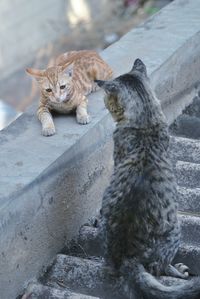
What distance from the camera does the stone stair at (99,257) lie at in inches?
136

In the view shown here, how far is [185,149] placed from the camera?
452 cm

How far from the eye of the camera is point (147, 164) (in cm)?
353

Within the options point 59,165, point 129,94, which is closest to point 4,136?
point 59,165

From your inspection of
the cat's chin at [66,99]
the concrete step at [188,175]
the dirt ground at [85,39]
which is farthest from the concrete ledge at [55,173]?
the dirt ground at [85,39]

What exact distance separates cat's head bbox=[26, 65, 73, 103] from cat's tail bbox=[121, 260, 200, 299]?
1492mm

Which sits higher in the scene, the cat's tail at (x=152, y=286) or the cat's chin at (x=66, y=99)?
the cat's chin at (x=66, y=99)

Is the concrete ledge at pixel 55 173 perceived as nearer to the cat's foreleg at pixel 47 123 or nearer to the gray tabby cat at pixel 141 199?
the cat's foreleg at pixel 47 123

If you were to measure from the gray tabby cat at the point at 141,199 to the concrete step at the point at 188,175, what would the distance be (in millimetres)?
577

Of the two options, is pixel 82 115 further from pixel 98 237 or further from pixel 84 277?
pixel 84 277

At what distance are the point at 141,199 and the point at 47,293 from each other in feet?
2.16

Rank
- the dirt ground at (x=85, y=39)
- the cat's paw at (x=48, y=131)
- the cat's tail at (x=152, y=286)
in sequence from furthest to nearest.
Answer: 1. the dirt ground at (x=85, y=39)
2. the cat's paw at (x=48, y=131)
3. the cat's tail at (x=152, y=286)

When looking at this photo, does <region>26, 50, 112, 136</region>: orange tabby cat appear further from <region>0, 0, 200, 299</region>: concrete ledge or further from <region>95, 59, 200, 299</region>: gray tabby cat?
<region>95, 59, 200, 299</region>: gray tabby cat

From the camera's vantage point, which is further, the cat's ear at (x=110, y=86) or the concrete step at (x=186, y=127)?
the concrete step at (x=186, y=127)

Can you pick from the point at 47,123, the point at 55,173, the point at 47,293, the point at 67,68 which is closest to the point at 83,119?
the point at 47,123
